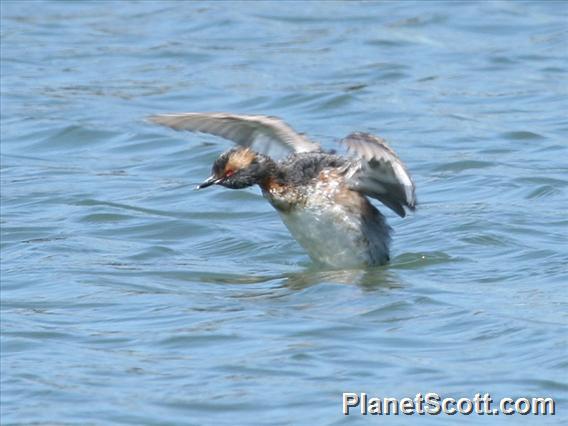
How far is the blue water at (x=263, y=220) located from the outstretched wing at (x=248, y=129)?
2.99ft

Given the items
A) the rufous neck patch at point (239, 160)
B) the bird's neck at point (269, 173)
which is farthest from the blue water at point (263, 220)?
the rufous neck patch at point (239, 160)

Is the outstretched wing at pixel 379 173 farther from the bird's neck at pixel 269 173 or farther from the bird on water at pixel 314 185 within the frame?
the bird's neck at pixel 269 173

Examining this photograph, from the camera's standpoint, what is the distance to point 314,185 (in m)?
11.8

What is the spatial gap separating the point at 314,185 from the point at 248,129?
0.60 meters

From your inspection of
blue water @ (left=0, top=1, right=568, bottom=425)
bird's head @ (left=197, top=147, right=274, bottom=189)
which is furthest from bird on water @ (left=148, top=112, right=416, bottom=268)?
blue water @ (left=0, top=1, right=568, bottom=425)

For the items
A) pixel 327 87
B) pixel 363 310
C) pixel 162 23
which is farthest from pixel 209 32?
pixel 363 310

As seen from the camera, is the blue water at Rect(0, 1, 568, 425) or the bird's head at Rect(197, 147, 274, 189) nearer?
the blue water at Rect(0, 1, 568, 425)

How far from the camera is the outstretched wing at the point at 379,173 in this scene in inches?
436

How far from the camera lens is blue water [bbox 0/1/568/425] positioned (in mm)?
9461

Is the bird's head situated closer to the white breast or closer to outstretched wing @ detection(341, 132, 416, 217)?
the white breast

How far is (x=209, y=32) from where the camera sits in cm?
2173

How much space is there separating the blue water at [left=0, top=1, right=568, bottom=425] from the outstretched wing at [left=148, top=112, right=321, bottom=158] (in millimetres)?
910

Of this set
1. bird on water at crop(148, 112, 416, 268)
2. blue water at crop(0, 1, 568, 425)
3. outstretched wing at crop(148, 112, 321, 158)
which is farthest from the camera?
bird on water at crop(148, 112, 416, 268)

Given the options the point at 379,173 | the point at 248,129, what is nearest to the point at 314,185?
the point at 379,173
